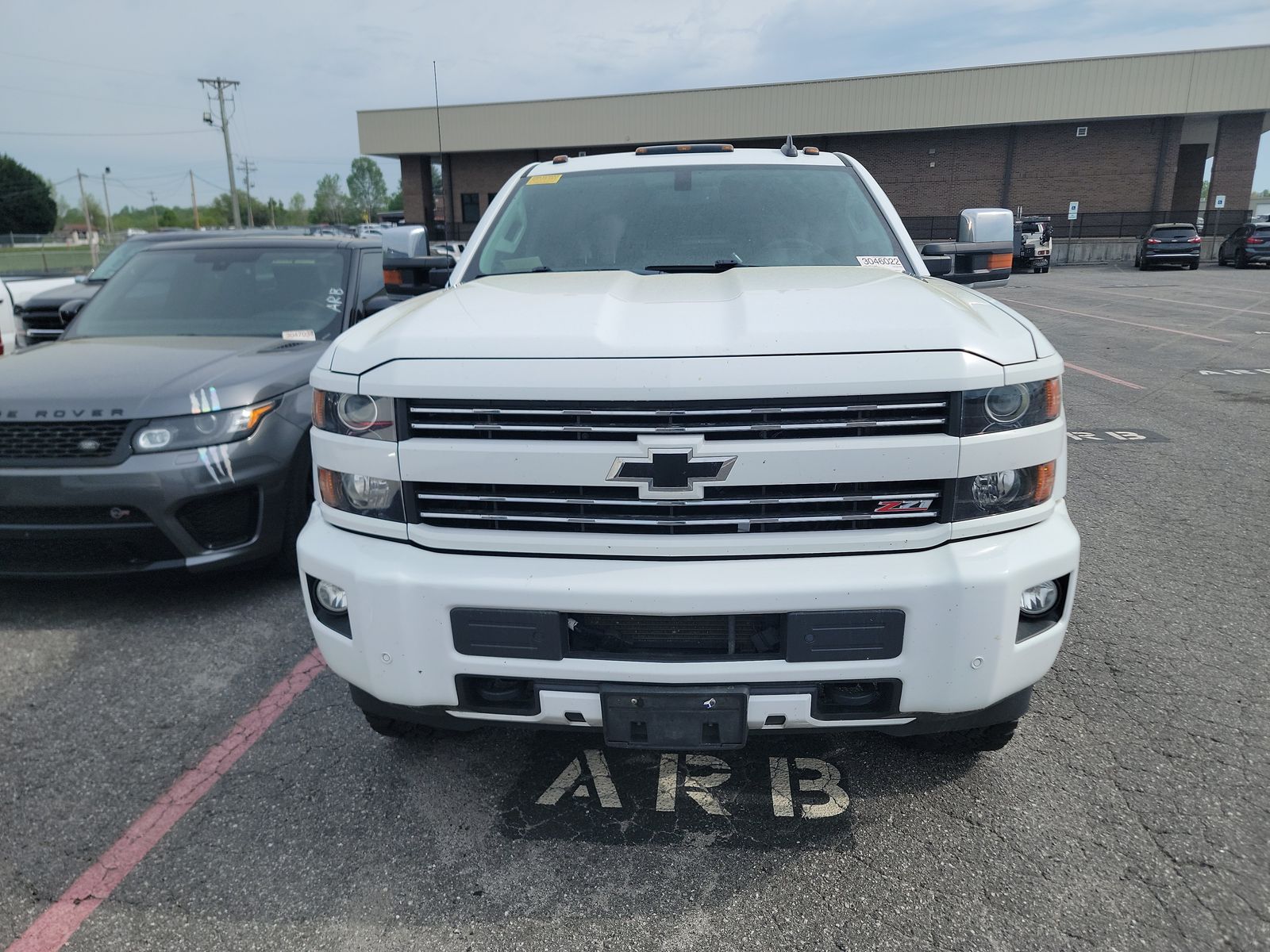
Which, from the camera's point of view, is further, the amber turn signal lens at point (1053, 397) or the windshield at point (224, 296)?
the windshield at point (224, 296)

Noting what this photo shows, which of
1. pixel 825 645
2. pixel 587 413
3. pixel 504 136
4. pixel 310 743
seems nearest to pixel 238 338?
pixel 310 743

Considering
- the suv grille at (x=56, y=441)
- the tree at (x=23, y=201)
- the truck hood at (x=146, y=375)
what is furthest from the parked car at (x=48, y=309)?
the tree at (x=23, y=201)

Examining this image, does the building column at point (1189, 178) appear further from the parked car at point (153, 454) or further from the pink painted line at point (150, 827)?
the pink painted line at point (150, 827)

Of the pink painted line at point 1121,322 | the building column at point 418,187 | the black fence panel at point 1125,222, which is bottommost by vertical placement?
the pink painted line at point 1121,322

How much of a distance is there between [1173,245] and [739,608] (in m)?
33.1

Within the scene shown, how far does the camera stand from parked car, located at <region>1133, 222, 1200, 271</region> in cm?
2920

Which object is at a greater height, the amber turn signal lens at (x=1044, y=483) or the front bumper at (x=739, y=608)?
the amber turn signal lens at (x=1044, y=483)

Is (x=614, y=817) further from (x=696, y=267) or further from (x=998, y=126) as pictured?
(x=998, y=126)

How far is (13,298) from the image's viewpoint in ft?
33.7

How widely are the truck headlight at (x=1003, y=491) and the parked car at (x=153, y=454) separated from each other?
3.17 m

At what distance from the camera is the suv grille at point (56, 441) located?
3881 mm

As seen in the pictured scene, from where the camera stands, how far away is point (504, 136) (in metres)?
44.0

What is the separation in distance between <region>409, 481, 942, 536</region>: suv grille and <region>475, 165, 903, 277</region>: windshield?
138cm

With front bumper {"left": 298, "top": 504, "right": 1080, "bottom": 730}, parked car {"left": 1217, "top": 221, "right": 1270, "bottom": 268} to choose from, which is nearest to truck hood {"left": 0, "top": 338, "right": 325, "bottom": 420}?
front bumper {"left": 298, "top": 504, "right": 1080, "bottom": 730}
